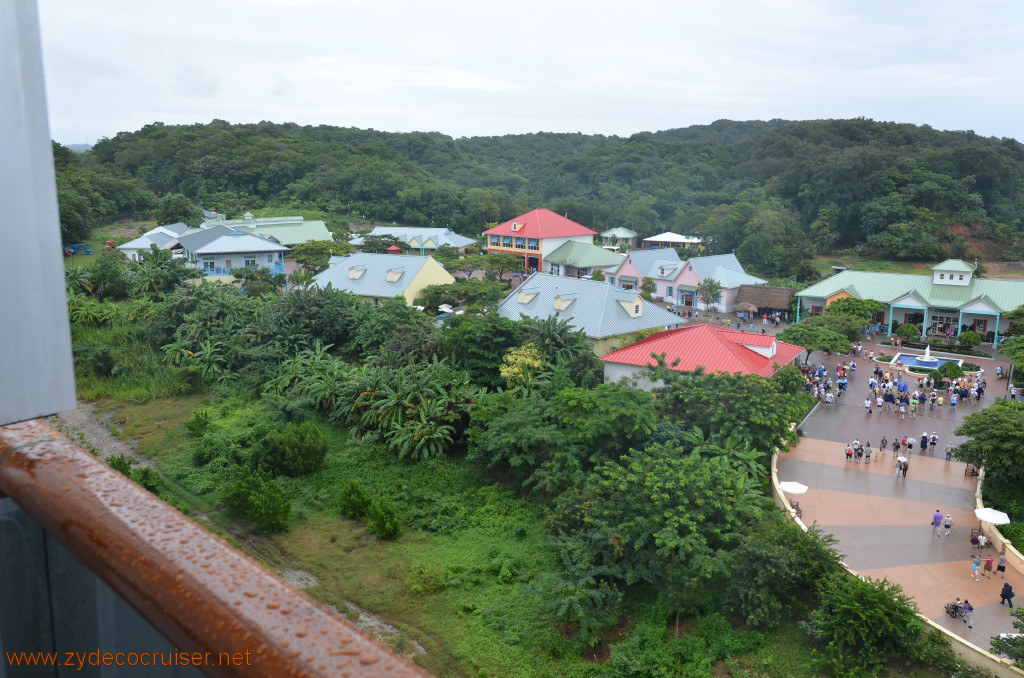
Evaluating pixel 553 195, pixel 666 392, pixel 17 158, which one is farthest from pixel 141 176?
pixel 17 158

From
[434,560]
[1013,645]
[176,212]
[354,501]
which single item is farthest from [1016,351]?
[176,212]

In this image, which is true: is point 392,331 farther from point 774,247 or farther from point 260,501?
point 774,247

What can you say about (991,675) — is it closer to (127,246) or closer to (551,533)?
(551,533)

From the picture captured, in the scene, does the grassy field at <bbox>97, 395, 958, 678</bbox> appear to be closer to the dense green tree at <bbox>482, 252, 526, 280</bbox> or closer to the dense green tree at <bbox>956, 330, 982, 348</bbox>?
the dense green tree at <bbox>482, 252, 526, 280</bbox>

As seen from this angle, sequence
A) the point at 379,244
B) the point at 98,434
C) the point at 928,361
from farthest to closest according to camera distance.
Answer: the point at 379,244, the point at 928,361, the point at 98,434

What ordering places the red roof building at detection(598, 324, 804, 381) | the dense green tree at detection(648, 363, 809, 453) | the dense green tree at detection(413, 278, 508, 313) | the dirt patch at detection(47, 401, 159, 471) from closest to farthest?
1. the dense green tree at detection(648, 363, 809, 453)
2. the dirt patch at detection(47, 401, 159, 471)
3. the red roof building at detection(598, 324, 804, 381)
4. the dense green tree at detection(413, 278, 508, 313)

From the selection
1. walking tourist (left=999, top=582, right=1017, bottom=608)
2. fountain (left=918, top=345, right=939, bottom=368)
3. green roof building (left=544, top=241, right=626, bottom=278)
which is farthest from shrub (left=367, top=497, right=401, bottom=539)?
green roof building (left=544, top=241, right=626, bottom=278)
